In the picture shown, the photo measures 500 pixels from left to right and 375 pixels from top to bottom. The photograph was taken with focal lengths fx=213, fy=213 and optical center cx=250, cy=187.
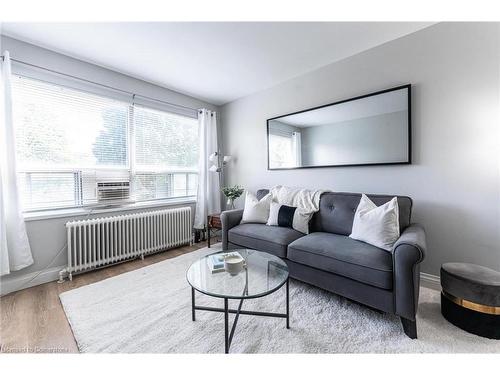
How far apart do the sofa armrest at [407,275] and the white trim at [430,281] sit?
953 millimetres

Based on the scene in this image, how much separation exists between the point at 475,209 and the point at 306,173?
5.34 ft

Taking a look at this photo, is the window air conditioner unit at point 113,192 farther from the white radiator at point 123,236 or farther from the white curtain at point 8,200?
the white curtain at point 8,200

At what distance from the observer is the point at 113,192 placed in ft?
8.75

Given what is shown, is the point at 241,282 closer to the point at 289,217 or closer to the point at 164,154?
the point at 289,217

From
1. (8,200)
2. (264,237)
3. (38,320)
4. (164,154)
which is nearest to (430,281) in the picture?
(264,237)

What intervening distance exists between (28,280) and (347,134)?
145 inches

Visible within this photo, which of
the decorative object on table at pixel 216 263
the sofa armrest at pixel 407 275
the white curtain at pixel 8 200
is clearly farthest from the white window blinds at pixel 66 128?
the sofa armrest at pixel 407 275

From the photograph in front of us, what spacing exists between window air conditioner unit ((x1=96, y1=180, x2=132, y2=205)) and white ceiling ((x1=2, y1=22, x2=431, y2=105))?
4.63 ft

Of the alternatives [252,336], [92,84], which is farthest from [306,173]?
[92,84]

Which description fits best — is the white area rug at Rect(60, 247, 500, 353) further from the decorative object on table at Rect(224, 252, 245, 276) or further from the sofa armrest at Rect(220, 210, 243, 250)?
the sofa armrest at Rect(220, 210, 243, 250)

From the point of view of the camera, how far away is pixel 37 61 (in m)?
2.15

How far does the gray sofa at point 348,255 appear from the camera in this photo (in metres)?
1.36

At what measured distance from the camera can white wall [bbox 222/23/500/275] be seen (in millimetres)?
1734
